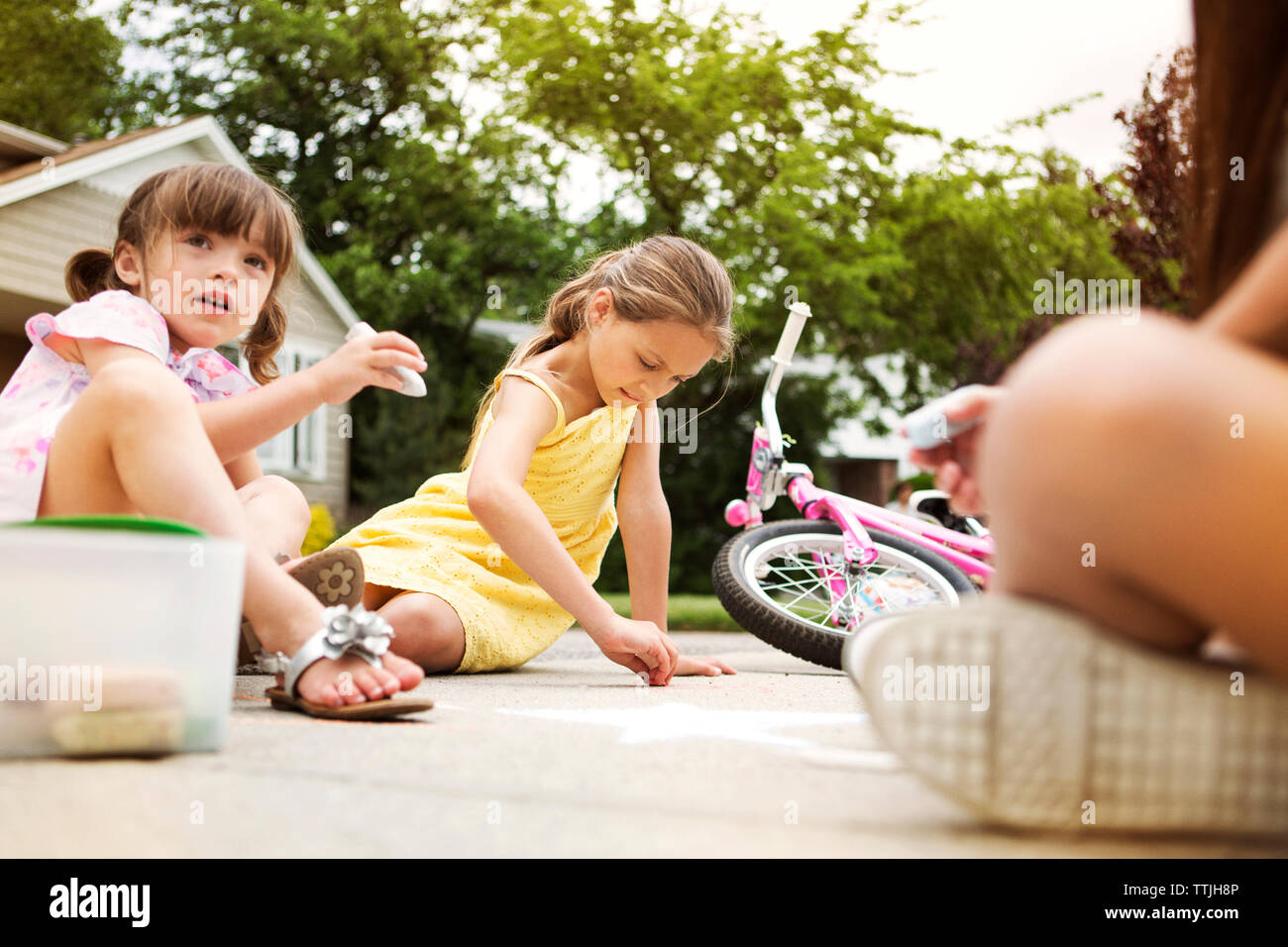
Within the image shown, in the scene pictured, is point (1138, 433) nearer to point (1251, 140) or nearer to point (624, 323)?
point (1251, 140)

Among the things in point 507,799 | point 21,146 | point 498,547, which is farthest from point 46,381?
point 21,146

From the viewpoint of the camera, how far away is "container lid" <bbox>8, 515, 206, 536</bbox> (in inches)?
50.2

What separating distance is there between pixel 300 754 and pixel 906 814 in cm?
72

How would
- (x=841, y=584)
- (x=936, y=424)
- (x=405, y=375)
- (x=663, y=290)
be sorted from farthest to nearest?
(x=841, y=584)
(x=663, y=290)
(x=405, y=375)
(x=936, y=424)

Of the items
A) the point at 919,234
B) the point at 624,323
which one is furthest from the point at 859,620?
the point at 919,234

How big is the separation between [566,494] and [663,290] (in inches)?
25.9

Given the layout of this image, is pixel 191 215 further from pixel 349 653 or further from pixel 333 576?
pixel 349 653

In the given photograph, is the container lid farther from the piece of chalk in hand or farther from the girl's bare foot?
the piece of chalk in hand

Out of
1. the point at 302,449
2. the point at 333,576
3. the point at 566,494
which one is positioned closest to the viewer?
the point at 333,576

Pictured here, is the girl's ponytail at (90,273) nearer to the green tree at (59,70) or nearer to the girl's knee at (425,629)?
the girl's knee at (425,629)

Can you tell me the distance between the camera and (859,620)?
3.58 meters

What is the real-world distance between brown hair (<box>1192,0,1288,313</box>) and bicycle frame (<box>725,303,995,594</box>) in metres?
2.35

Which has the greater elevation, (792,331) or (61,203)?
(61,203)

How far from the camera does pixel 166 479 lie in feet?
5.20
